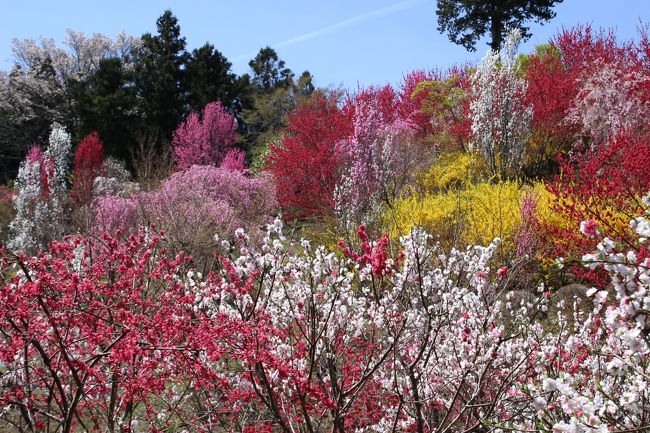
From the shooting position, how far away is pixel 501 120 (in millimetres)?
13969

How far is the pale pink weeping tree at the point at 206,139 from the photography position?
2420 cm

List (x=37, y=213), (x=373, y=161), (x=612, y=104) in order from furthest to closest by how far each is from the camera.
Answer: (x=37, y=213) → (x=373, y=161) → (x=612, y=104)

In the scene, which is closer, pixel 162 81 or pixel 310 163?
pixel 310 163

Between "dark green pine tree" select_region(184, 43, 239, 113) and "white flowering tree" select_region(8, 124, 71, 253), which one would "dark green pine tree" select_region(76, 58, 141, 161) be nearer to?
"dark green pine tree" select_region(184, 43, 239, 113)

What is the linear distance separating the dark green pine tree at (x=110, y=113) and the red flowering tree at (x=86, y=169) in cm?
437

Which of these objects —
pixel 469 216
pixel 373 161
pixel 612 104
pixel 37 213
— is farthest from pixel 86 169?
pixel 612 104

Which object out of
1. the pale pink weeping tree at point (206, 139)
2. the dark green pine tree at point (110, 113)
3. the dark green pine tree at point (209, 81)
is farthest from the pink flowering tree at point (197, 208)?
the dark green pine tree at point (209, 81)

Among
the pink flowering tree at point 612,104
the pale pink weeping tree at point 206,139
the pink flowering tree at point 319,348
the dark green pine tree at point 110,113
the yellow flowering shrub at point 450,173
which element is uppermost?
the dark green pine tree at point 110,113

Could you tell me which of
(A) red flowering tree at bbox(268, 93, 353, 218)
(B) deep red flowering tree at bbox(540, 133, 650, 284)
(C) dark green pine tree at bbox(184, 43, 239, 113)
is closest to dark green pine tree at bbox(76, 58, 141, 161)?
(C) dark green pine tree at bbox(184, 43, 239, 113)

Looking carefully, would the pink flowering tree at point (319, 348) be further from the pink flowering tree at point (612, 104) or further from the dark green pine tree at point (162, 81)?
the dark green pine tree at point (162, 81)

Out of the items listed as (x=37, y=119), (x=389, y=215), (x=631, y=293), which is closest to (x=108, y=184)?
(x=389, y=215)

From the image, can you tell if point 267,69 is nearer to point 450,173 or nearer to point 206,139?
point 206,139

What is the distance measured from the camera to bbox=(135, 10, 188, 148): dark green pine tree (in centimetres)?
2758

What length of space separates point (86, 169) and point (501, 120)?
13.6m
